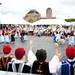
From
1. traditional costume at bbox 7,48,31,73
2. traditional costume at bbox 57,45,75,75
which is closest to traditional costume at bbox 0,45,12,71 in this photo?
traditional costume at bbox 7,48,31,73

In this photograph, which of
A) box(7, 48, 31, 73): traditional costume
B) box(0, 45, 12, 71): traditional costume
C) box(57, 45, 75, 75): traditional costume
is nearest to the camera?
box(57, 45, 75, 75): traditional costume

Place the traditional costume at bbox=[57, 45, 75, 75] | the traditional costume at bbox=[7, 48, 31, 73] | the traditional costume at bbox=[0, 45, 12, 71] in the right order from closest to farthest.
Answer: the traditional costume at bbox=[57, 45, 75, 75] < the traditional costume at bbox=[7, 48, 31, 73] < the traditional costume at bbox=[0, 45, 12, 71]

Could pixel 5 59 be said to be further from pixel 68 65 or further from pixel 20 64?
pixel 68 65

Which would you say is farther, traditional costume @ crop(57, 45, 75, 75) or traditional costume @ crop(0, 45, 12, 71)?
traditional costume @ crop(0, 45, 12, 71)

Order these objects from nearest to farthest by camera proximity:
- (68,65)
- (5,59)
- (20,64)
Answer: (68,65) → (20,64) → (5,59)

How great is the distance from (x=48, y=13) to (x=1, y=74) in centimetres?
12153

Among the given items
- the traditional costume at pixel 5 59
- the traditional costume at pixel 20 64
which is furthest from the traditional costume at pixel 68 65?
the traditional costume at pixel 5 59

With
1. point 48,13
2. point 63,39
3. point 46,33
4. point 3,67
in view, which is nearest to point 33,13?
point 48,13

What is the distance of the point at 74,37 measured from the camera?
28516mm

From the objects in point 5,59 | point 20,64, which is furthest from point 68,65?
point 5,59

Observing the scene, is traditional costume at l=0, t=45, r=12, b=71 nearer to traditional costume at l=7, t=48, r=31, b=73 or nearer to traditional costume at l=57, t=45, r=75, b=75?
traditional costume at l=7, t=48, r=31, b=73

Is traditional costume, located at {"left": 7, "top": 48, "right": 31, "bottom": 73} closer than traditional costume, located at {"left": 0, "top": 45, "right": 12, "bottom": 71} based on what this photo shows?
Yes

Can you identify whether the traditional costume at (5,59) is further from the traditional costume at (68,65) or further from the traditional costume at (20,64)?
the traditional costume at (68,65)

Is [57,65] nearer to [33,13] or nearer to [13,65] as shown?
[13,65]
